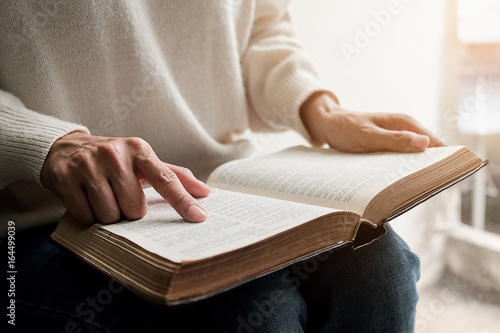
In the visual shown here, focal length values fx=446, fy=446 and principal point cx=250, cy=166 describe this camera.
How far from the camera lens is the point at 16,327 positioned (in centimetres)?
50

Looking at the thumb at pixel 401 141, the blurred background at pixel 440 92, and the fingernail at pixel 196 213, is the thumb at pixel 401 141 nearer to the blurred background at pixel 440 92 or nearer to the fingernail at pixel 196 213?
the fingernail at pixel 196 213

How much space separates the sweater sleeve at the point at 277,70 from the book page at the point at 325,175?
0.44 feet

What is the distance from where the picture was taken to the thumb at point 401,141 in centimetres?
57

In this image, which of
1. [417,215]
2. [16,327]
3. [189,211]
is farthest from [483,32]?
[16,327]

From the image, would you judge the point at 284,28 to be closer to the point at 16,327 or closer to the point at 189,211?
the point at 189,211

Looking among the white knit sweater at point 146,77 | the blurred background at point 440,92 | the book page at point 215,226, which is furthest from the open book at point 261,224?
the blurred background at point 440,92

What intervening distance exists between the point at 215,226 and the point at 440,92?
139 cm

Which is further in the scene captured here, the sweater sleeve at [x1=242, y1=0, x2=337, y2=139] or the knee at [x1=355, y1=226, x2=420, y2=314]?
the sweater sleeve at [x1=242, y1=0, x2=337, y2=139]

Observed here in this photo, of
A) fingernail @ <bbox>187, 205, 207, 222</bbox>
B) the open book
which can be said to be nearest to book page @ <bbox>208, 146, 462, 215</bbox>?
the open book

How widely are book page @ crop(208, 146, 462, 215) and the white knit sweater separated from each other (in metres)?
0.14

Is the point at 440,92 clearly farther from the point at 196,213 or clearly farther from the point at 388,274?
the point at 196,213

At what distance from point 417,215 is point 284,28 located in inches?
40.7

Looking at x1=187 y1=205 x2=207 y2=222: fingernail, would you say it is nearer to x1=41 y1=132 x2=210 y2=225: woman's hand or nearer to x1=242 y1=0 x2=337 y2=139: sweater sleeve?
x1=41 y1=132 x2=210 y2=225: woman's hand

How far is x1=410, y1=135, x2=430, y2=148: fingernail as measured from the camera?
572 millimetres
